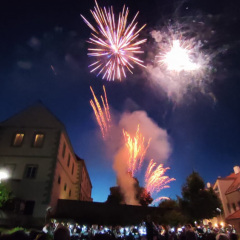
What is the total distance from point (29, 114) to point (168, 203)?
5255cm

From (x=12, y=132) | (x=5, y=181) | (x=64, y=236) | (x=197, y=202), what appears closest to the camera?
(x=64, y=236)

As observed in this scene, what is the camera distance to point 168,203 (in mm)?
63062

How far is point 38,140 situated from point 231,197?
3917 centimetres

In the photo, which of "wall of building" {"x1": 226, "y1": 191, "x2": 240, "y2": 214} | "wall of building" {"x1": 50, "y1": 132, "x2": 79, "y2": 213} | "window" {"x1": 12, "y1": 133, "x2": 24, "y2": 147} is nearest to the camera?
"wall of building" {"x1": 50, "y1": 132, "x2": 79, "y2": 213}

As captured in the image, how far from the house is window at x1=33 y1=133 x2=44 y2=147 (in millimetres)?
32519

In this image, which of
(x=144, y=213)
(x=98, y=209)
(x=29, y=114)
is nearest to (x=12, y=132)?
(x=29, y=114)

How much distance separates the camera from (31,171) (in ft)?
72.8

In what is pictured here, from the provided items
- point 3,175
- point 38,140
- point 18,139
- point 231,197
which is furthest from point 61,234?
point 231,197

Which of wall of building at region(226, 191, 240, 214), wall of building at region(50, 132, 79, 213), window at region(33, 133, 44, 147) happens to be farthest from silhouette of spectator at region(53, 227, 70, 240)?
wall of building at region(226, 191, 240, 214)

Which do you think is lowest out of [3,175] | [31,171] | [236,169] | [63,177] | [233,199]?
[3,175]

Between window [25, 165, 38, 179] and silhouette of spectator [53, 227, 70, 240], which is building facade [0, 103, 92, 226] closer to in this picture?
window [25, 165, 38, 179]

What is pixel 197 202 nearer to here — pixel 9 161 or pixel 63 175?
pixel 63 175

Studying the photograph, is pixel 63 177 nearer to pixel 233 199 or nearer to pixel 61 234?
pixel 61 234

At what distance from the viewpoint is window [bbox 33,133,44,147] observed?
77.4 ft
